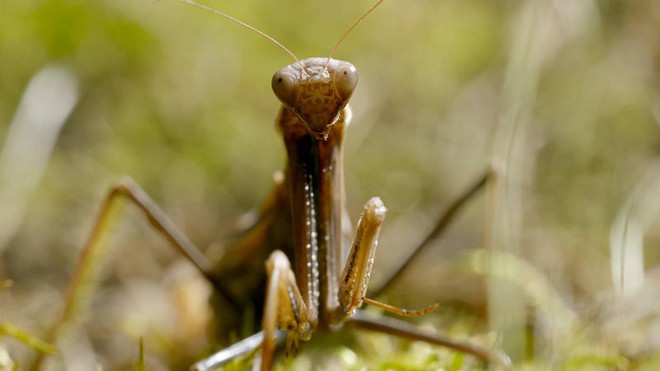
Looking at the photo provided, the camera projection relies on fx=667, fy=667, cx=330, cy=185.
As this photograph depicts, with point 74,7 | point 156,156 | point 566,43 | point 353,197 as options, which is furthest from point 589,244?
point 74,7

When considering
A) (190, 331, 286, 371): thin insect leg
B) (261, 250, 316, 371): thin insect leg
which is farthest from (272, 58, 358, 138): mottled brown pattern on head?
(190, 331, 286, 371): thin insect leg

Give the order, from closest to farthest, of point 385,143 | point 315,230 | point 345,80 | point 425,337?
point 345,80 < point 315,230 < point 425,337 < point 385,143

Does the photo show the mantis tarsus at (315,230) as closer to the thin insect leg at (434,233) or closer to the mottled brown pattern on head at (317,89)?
the mottled brown pattern on head at (317,89)

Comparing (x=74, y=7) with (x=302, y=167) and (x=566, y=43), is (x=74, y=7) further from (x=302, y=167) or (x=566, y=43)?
(x=566, y=43)

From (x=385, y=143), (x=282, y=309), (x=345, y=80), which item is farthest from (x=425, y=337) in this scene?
(x=385, y=143)

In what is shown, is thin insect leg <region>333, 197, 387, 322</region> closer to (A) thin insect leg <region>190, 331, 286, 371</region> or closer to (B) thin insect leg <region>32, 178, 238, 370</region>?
(A) thin insect leg <region>190, 331, 286, 371</region>

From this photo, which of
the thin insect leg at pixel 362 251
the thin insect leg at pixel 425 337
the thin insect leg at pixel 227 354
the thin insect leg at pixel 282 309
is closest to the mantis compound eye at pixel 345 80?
the thin insect leg at pixel 362 251

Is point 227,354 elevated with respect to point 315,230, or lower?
lower

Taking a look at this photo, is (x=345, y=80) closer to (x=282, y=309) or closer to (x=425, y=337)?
(x=282, y=309)
